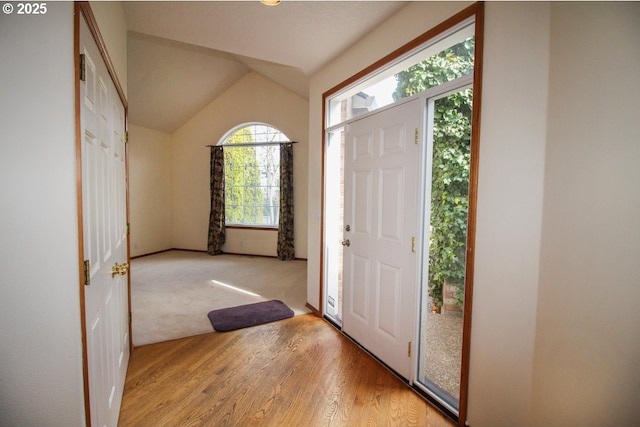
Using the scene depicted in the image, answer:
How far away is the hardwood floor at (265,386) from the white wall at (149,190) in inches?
166

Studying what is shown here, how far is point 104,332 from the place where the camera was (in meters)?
1.47

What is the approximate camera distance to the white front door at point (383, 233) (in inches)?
81.0

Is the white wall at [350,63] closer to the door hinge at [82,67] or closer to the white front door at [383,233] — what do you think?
the white front door at [383,233]

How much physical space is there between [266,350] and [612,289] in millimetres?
2244

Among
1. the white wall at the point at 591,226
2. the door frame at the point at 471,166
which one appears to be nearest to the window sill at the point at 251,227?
the door frame at the point at 471,166

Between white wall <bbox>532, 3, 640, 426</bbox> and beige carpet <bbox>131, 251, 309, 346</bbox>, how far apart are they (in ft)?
8.28

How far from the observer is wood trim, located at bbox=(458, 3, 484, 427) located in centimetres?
151

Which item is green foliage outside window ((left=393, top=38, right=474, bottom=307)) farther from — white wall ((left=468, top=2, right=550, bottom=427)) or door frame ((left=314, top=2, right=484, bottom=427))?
white wall ((left=468, top=2, right=550, bottom=427))

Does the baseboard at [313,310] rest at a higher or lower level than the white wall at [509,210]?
lower

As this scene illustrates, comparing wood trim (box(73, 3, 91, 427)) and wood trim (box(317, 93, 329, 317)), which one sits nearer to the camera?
wood trim (box(73, 3, 91, 427))

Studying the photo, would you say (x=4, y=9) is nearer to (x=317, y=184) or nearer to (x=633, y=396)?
(x=633, y=396)

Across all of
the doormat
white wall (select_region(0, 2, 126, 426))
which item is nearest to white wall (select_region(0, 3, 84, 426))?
white wall (select_region(0, 2, 126, 426))

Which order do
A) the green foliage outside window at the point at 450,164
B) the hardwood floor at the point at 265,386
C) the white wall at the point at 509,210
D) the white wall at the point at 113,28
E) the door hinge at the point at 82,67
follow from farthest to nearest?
the green foliage outside window at the point at 450,164 < the hardwood floor at the point at 265,386 < the white wall at the point at 113,28 < the white wall at the point at 509,210 < the door hinge at the point at 82,67

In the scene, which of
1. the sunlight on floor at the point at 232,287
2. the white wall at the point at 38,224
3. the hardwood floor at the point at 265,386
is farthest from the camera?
the sunlight on floor at the point at 232,287
